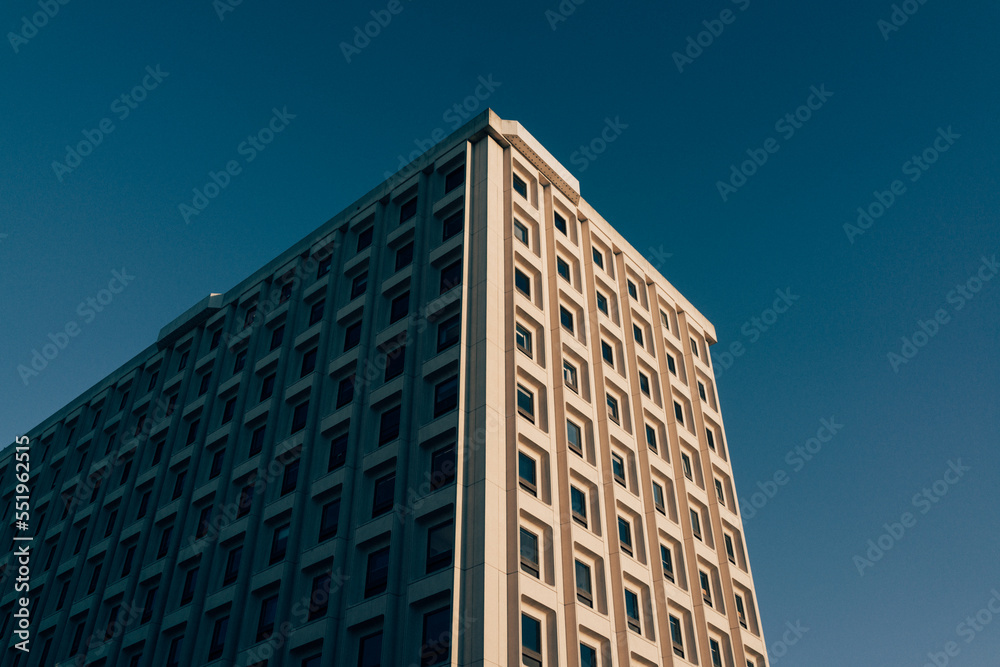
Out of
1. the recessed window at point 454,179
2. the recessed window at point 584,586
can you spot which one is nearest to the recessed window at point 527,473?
the recessed window at point 584,586

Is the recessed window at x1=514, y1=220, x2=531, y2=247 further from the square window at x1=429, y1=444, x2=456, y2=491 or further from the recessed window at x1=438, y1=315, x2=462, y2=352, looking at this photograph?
the square window at x1=429, y1=444, x2=456, y2=491

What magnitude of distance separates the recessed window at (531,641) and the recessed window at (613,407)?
14192 mm

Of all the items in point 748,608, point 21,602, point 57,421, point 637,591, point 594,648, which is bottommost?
→ point 594,648

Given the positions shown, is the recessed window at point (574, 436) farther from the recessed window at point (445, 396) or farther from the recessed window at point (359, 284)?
the recessed window at point (359, 284)

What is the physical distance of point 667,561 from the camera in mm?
38062

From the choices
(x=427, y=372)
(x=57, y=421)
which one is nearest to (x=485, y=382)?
(x=427, y=372)

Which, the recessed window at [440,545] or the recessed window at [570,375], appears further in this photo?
the recessed window at [570,375]

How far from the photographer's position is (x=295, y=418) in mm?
38938

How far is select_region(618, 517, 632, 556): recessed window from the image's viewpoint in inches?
1364

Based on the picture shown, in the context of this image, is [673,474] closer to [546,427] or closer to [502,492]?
[546,427]

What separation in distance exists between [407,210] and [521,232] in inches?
272

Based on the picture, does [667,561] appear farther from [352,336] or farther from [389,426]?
[352,336]

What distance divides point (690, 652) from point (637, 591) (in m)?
4.47

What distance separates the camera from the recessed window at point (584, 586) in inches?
1182
